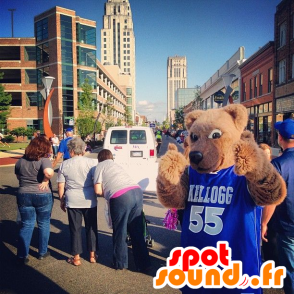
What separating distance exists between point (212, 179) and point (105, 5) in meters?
131

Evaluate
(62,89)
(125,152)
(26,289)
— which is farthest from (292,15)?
(62,89)

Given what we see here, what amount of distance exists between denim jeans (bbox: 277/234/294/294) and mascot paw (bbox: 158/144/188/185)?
1522 mm

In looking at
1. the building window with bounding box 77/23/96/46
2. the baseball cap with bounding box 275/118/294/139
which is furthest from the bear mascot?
the building window with bounding box 77/23/96/46

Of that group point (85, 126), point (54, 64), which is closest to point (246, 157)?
point (85, 126)

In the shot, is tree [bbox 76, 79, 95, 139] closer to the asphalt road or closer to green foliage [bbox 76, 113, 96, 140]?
green foliage [bbox 76, 113, 96, 140]

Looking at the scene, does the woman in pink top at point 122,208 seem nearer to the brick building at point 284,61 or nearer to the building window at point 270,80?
the brick building at point 284,61

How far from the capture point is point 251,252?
1.84 m

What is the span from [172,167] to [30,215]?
3066 millimetres

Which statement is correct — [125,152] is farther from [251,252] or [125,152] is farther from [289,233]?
[251,252]

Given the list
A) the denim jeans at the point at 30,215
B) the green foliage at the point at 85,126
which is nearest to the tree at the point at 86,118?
the green foliage at the point at 85,126

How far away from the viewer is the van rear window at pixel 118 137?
942 centimetres

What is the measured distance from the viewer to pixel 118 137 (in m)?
9.48

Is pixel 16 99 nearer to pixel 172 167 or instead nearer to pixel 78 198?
pixel 78 198

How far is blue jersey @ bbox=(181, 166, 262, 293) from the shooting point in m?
1.82
